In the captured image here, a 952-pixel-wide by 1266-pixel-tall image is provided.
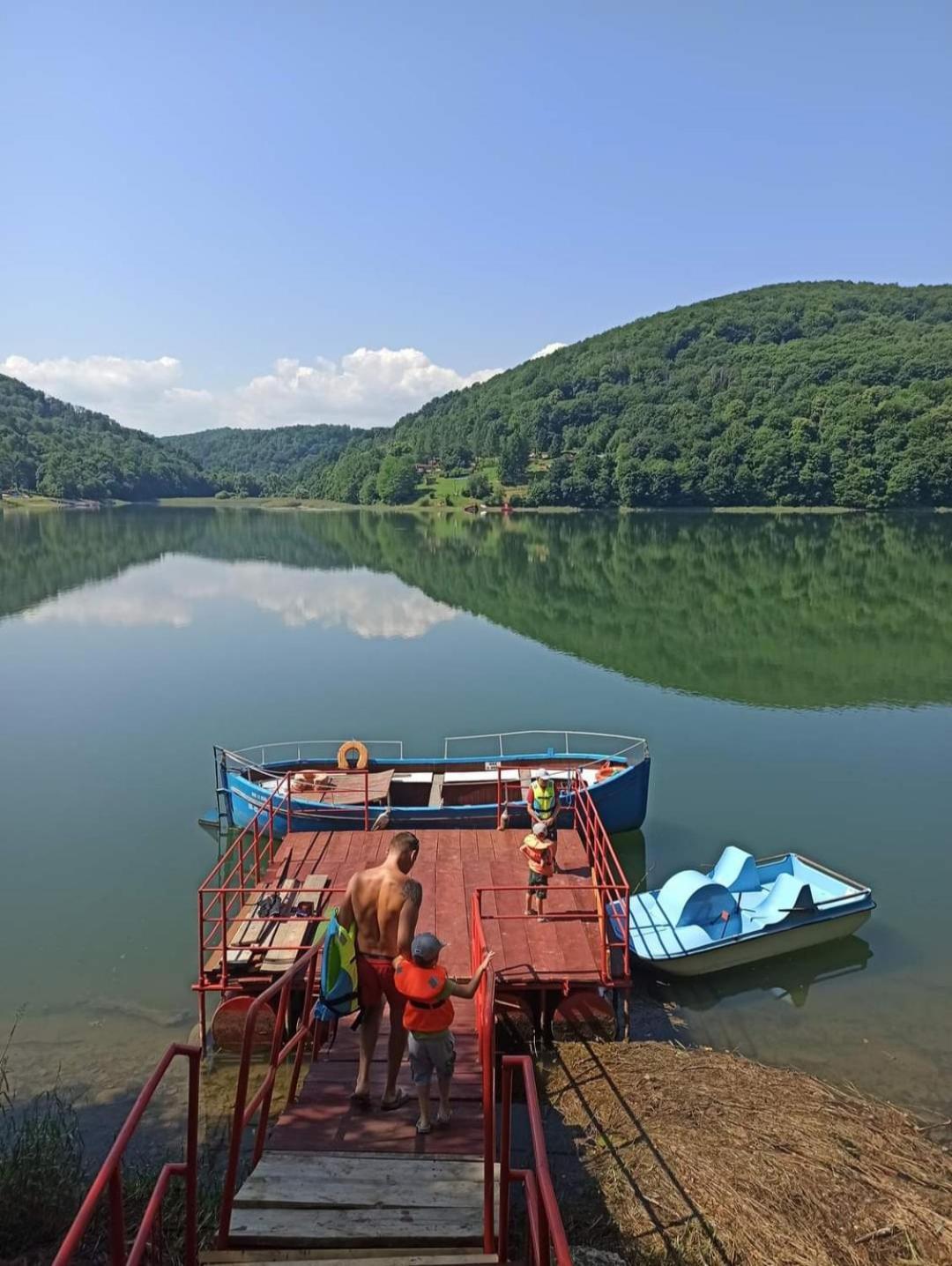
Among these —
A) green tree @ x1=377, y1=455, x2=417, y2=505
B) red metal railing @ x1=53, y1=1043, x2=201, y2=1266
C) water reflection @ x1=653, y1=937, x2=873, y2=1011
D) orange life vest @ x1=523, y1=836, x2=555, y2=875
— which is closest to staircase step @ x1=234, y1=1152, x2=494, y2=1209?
red metal railing @ x1=53, y1=1043, x2=201, y2=1266

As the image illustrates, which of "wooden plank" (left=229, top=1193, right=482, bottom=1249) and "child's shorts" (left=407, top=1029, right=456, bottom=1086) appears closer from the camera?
"wooden plank" (left=229, top=1193, right=482, bottom=1249)

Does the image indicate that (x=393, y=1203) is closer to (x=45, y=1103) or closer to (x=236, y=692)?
(x=45, y=1103)

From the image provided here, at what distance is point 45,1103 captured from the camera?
9055 millimetres

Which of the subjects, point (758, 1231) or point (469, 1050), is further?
point (469, 1050)

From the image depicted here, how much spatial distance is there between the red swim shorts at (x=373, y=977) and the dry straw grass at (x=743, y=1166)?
2.41m

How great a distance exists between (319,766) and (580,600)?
29680mm

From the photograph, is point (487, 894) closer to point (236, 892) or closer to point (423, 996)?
point (236, 892)

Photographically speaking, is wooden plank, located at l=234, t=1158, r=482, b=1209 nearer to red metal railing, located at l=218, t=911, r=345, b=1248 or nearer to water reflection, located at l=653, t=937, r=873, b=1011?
red metal railing, located at l=218, t=911, r=345, b=1248

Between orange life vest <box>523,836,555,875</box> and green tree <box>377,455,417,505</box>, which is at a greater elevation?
green tree <box>377,455,417,505</box>

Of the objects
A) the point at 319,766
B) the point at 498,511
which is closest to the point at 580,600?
the point at 319,766

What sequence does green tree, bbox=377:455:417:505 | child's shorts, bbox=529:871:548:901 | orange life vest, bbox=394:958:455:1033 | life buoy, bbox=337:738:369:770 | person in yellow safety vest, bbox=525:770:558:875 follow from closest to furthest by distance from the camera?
orange life vest, bbox=394:958:455:1033 < child's shorts, bbox=529:871:548:901 < person in yellow safety vest, bbox=525:770:558:875 < life buoy, bbox=337:738:369:770 < green tree, bbox=377:455:417:505

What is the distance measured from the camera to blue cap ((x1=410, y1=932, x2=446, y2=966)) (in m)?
5.48

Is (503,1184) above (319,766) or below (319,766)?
above

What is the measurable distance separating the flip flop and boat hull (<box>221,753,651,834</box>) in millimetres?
7648
